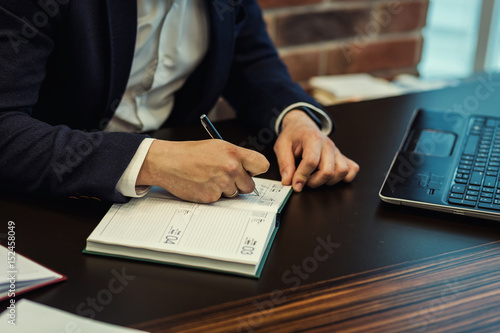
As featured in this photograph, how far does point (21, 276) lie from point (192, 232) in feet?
0.67

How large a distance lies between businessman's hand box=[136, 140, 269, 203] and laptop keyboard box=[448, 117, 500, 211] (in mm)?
294

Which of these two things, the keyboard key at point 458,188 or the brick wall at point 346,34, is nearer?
the keyboard key at point 458,188

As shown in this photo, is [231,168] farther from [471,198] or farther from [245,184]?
[471,198]

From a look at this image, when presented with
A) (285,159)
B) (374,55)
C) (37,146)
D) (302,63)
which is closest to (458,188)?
(285,159)

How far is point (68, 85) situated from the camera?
0.96 m

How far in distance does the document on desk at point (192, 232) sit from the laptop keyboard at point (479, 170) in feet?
0.87

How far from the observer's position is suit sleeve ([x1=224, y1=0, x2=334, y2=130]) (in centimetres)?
106

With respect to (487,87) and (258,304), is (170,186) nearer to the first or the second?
(258,304)

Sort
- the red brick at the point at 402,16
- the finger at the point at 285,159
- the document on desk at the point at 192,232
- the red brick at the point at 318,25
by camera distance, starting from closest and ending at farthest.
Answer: the document on desk at the point at 192,232
the finger at the point at 285,159
the red brick at the point at 318,25
the red brick at the point at 402,16

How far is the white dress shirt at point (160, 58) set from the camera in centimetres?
103

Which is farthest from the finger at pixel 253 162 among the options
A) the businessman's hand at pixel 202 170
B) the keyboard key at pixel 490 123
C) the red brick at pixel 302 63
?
the red brick at pixel 302 63

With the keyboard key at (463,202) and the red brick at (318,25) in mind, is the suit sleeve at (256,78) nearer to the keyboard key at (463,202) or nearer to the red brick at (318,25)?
the keyboard key at (463,202)

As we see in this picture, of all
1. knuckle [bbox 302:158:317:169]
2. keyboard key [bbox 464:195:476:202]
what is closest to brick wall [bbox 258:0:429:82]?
knuckle [bbox 302:158:317:169]

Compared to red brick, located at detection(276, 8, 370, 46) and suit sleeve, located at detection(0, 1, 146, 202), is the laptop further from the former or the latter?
red brick, located at detection(276, 8, 370, 46)
